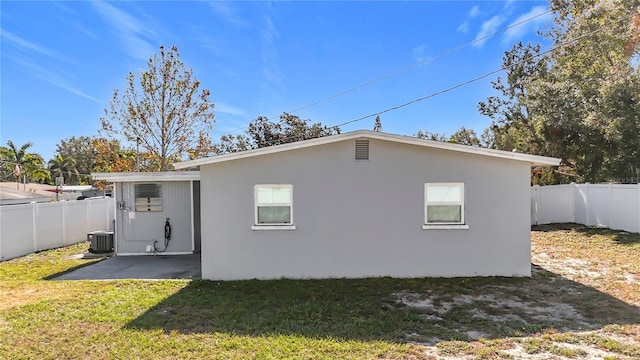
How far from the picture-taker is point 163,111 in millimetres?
19109

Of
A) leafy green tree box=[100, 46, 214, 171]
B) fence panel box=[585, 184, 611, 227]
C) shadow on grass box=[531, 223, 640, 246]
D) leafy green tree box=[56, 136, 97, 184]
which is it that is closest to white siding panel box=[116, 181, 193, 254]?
leafy green tree box=[100, 46, 214, 171]

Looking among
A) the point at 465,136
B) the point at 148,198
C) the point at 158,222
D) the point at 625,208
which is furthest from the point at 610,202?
the point at 465,136

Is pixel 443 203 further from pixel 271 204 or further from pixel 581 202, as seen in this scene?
pixel 581 202

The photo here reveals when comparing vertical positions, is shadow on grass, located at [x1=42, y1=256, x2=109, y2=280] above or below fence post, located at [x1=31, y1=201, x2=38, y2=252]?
below

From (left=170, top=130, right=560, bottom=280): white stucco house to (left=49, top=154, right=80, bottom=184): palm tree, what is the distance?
48410 millimetres

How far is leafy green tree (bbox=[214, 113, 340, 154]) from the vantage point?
2864 cm

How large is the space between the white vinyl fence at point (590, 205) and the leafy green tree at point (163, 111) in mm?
17135

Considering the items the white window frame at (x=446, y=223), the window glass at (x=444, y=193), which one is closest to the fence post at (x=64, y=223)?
the white window frame at (x=446, y=223)

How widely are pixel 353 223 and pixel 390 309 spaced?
2298 mm

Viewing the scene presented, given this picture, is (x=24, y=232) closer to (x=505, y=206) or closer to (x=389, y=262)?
(x=389, y=262)

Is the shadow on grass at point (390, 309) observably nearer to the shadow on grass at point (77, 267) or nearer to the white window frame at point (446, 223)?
the white window frame at point (446, 223)

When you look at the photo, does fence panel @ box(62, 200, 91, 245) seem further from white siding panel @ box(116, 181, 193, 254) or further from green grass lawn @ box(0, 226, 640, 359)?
green grass lawn @ box(0, 226, 640, 359)

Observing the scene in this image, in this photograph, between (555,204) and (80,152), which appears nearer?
(555,204)

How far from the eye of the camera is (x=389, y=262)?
7.77 m
